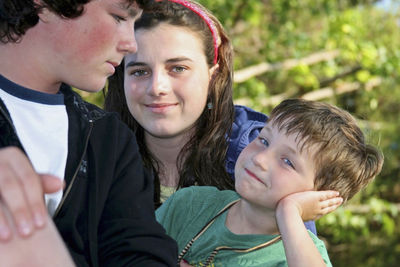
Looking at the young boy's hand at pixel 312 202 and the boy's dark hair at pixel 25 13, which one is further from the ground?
the boy's dark hair at pixel 25 13

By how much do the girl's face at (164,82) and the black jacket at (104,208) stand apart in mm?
1197

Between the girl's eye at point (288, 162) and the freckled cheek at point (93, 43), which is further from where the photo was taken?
the girl's eye at point (288, 162)

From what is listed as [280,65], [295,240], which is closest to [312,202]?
[295,240]

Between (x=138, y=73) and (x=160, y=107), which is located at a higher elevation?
(x=138, y=73)

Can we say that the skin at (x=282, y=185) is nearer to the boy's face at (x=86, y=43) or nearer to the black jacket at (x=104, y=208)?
the black jacket at (x=104, y=208)

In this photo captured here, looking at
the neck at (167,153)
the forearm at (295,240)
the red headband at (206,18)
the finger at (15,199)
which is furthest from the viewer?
the red headband at (206,18)

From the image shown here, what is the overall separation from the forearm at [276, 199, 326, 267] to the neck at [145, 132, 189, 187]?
100cm

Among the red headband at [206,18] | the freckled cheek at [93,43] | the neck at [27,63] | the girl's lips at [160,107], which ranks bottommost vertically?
the girl's lips at [160,107]

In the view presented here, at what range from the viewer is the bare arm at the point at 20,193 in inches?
29.9

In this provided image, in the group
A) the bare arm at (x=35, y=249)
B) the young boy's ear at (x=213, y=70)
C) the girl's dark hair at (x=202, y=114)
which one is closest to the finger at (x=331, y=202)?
the girl's dark hair at (x=202, y=114)

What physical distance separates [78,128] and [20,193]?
887 mm

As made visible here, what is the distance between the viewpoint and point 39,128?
1526mm

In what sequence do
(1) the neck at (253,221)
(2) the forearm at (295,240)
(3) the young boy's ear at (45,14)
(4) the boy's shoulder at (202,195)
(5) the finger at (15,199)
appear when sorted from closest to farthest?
(5) the finger at (15,199)
(3) the young boy's ear at (45,14)
(2) the forearm at (295,240)
(1) the neck at (253,221)
(4) the boy's shoulder at (202,195)

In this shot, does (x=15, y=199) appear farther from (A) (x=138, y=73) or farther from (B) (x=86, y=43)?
(A) (x=138, y=73)
